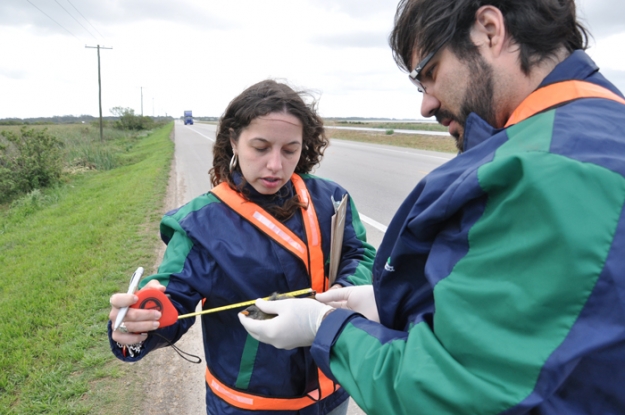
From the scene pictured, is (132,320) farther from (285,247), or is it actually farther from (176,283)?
(285,247)

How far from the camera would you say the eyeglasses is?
1155 millimetres

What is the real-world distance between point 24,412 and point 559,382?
3.24 meters

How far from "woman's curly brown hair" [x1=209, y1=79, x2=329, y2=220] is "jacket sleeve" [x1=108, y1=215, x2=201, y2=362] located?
1.12 feet

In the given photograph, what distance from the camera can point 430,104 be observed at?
4.16 ft

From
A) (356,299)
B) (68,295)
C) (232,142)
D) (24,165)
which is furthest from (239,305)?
(24,165)

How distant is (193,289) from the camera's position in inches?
65.3

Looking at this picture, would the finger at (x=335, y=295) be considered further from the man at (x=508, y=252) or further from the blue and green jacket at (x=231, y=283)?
the man at (x=508, y=252)

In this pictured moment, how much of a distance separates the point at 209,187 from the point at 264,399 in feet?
28.2

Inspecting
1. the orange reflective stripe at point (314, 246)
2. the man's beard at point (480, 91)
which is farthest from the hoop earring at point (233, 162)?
the man's beard at point (480, 91)

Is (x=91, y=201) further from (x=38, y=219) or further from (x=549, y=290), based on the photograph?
(x=549, y=290)

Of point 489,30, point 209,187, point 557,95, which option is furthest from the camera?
point 209,187

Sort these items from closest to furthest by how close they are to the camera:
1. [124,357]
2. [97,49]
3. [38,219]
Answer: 1. [124,357]
2. [38,219]
3. [97,49]

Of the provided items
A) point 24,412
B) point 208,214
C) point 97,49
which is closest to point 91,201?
point 24,412

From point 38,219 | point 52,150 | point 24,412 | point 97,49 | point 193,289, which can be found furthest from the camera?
point 97,49
